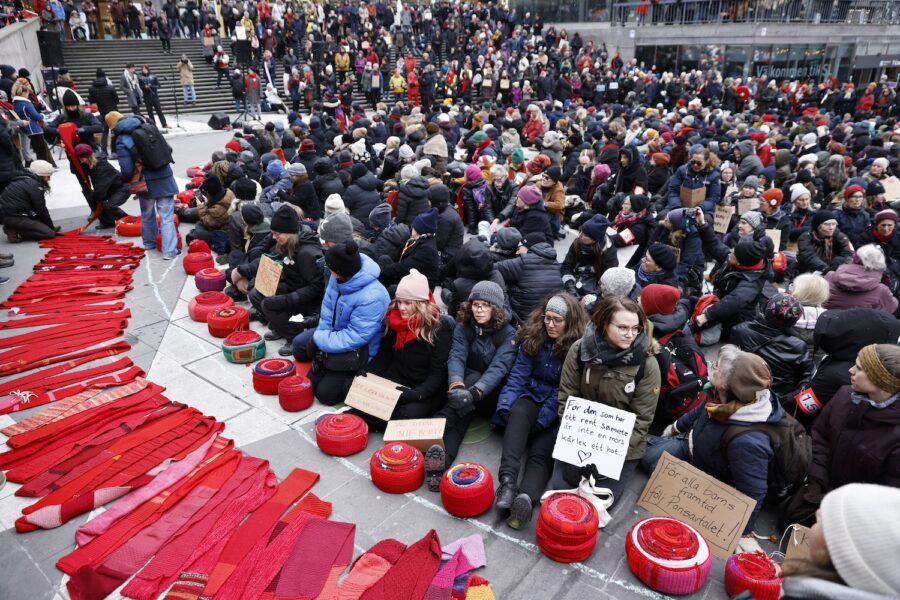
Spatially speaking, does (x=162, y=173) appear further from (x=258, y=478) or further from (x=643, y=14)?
(x=643, y=14)

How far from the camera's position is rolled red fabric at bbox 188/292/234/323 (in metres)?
6.89

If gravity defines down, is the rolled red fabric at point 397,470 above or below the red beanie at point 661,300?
below

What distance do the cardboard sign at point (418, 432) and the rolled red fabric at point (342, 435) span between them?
221mm

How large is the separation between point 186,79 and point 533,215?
1979 cm

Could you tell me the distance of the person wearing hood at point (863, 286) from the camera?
549cm

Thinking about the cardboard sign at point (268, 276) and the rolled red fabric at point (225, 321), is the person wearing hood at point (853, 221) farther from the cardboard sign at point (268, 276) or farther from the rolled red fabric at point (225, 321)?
the rolled red fabric at point (225, 321)

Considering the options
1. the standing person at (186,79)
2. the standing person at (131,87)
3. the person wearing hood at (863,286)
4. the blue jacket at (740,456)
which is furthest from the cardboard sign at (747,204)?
the standing person at (186,79)

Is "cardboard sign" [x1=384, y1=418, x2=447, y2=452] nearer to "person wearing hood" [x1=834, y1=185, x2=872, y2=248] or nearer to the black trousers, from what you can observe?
the black trousers

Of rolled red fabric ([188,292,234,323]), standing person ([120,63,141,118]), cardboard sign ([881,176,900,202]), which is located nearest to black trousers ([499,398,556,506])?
rolled red fabric ([188,292,234,323])

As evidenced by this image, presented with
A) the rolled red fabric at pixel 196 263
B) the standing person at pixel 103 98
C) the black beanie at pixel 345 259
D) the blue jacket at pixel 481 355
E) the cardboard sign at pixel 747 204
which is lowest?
the rolled red fabric at pixel 196 263

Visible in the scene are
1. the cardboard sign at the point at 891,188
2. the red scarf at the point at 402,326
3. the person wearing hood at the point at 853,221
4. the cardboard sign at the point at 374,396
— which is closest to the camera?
the cardboard sign at the point at 374,396

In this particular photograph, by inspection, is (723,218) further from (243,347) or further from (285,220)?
(243,347)

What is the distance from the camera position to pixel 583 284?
6664mm

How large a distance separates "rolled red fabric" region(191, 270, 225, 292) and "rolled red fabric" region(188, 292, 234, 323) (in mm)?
535
